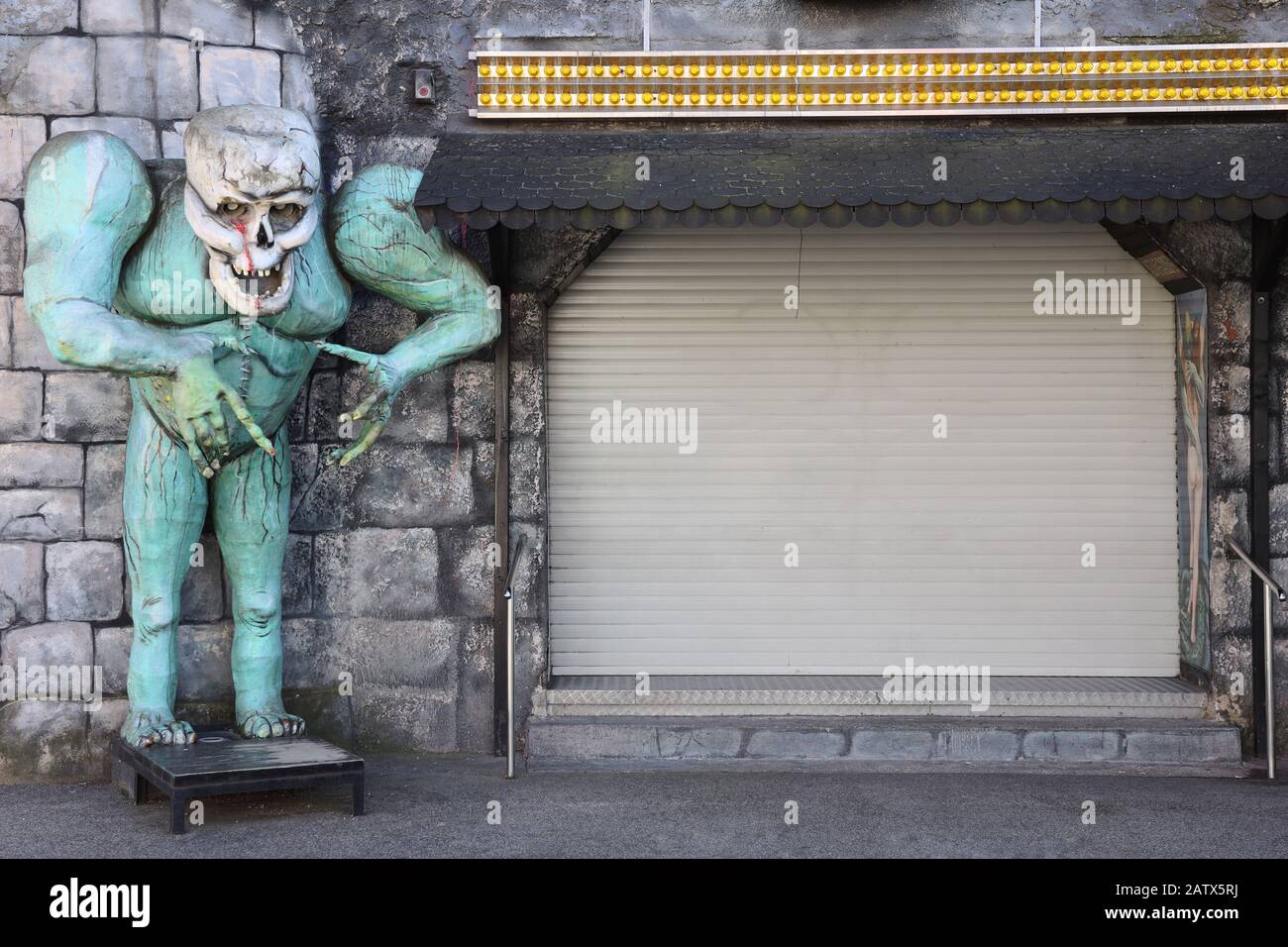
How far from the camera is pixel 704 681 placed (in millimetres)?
7344

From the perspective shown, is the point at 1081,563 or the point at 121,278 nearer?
the point at 121,278

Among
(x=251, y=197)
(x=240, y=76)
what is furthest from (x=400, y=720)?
(x=240, y=76)

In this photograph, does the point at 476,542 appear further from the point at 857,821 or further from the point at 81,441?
the point at 857,821

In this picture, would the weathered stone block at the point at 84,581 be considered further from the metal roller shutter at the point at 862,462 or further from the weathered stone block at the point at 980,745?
the weathered stone block at the point at 980,745

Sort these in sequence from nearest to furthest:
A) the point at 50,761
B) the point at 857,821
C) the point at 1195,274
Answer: the point at 857,821
the point at 50,761
the point at 1195,274

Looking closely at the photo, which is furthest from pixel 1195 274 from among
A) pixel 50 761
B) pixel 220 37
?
pixel 50 761

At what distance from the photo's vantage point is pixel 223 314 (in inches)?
234

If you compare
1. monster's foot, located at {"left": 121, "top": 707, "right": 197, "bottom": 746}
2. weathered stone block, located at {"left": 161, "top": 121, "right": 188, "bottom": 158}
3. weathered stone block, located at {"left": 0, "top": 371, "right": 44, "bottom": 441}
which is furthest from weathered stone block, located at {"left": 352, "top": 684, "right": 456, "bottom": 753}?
weathered stone block, located at {"left": 161, "top": 121, "right": 188, "bottom": 158}

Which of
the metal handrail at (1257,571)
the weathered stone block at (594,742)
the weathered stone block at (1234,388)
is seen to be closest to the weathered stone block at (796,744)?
the weathered stone block at (594,742)

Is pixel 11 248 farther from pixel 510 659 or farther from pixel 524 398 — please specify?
pixel 510 659

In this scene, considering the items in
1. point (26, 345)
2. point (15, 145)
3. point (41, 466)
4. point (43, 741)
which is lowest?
point (43, 741)

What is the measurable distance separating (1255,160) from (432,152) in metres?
3.91

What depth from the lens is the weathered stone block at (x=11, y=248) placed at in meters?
6.59

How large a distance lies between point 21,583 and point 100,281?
1.83 m
